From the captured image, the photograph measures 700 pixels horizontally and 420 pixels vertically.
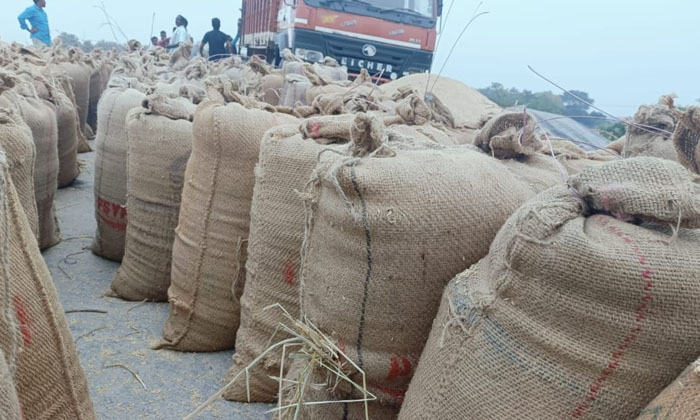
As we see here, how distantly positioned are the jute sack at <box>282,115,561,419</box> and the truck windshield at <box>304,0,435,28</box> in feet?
23.3

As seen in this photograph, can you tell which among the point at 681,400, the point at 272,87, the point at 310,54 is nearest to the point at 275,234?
the point at 681,400

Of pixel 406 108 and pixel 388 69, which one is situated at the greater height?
pixel 406 108

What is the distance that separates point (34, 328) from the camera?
1.21 meters

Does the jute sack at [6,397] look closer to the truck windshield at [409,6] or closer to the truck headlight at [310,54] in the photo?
the truck headlight at [310,54]

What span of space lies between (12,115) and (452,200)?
1446mm

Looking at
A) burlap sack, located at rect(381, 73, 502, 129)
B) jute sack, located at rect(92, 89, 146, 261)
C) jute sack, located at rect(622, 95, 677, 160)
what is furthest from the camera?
burlap sack, located at rect(381, 73, 502, 129)

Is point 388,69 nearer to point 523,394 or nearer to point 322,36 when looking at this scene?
point 322,36

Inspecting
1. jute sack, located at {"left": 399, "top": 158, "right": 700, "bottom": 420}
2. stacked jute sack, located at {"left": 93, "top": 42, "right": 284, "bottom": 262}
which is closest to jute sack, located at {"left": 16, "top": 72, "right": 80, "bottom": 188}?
stacked jute sack, located at {"left": 93, "top": 42, "right": 284, "bottom": 262}

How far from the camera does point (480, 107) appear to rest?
3.94 m

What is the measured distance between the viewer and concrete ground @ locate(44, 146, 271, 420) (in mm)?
2043

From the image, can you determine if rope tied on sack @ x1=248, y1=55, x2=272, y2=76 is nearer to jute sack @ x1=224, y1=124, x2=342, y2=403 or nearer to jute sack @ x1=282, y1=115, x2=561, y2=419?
jute sack @ x1=224, y1=124, x2=342, y2=403

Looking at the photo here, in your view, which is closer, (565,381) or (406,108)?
(565,381)

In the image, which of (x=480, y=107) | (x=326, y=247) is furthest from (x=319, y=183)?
(x=480, y=107)

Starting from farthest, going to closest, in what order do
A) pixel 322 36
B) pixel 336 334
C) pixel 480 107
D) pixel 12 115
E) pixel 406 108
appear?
pixel 322 36 < pixel 480 107 < pixel 406 108 < pixel 12 115 < pixel 336 334
